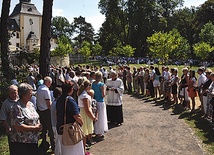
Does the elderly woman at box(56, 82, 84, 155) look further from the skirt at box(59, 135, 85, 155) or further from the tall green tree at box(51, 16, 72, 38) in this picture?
the tall green tree at box(51, 16, 72, 38)

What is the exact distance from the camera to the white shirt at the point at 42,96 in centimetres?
675

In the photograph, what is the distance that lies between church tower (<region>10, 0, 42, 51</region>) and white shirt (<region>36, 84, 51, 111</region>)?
67.4 metres

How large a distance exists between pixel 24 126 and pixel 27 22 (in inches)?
2911

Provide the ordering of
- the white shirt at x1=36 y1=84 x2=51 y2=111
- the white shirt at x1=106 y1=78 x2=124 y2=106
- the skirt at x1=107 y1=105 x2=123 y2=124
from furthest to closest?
the skirt at x1=107 y1=105 x2=123 y2=124, the white shirt at x1=106 y1=78 x2=124 y2=106, the white shirt at x1=36 y1=84 x2=51 y2=111

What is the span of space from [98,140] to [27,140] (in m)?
4.03

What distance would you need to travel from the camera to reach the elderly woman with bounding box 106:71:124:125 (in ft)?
32.8

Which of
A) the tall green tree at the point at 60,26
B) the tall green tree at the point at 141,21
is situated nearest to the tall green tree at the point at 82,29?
the tall green tree at the point at 60,26

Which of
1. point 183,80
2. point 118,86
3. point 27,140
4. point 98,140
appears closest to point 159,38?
point 183,80

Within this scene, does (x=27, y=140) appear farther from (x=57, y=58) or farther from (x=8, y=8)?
(x=57, y=58)

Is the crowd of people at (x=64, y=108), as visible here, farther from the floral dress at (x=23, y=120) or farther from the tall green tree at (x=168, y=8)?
the tall green tree at (x=168, y=8)

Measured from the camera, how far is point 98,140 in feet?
27.6

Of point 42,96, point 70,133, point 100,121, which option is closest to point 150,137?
point 100,121

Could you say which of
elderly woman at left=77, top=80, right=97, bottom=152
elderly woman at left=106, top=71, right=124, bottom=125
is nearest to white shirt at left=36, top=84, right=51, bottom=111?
elderly woman at left=77, top=80, right=97, bottom=152

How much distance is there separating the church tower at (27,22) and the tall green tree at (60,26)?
2120cm
